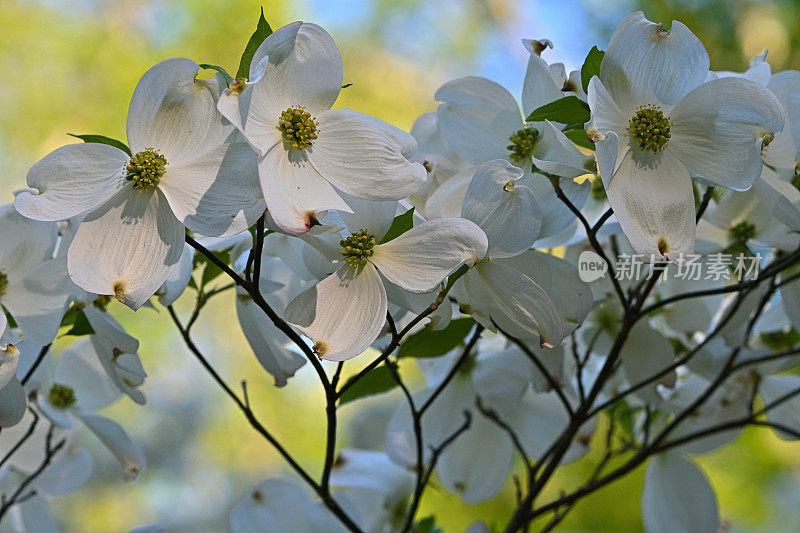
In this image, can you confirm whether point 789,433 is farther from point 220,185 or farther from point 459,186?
point 220,185

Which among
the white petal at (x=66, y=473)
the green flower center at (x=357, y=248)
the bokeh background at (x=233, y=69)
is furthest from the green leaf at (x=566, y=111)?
the bokeh background at (x=233, y=69)

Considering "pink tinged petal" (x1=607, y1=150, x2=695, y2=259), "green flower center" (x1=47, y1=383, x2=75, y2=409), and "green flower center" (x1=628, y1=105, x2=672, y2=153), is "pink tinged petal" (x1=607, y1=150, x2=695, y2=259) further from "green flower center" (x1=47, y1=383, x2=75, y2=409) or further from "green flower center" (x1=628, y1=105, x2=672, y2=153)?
"green flower center" (x1=47, y1=383, x2=75, y2=409)

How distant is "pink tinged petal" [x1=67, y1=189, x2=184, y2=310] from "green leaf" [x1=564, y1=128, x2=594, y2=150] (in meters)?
0.19

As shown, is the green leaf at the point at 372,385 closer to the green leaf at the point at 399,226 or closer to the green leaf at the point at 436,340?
the green leaf at the point at 436,340

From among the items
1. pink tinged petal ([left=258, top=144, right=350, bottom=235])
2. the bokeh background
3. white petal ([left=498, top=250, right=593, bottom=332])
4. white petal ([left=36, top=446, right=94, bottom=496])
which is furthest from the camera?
the bokeh background

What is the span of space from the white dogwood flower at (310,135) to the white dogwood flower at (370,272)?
0.02 meters

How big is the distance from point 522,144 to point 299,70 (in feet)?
0.45

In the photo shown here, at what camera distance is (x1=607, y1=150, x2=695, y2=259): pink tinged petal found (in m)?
0.32

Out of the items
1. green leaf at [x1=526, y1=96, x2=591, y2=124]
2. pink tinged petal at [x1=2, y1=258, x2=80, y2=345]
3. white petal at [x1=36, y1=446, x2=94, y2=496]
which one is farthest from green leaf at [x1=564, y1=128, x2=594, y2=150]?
white petal at [x1=36, y1=446, x2=94, y2=496]

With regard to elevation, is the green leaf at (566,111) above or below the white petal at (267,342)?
above

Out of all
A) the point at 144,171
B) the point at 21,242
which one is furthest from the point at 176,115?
the point at 21,242

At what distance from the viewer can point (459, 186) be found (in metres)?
0.36

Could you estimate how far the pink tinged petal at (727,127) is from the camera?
0.33 meters

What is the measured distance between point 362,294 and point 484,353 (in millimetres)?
229
